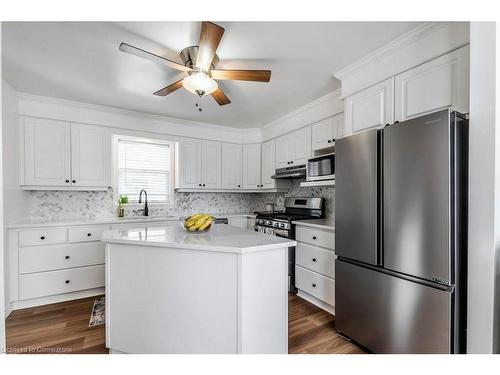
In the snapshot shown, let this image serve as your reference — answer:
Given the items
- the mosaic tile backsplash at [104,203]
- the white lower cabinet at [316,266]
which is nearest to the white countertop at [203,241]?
the white lower cabinet at [316,266]

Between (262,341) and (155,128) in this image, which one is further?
(155,128)

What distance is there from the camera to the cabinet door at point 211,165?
4078mm

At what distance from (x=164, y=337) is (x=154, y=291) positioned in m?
0.30

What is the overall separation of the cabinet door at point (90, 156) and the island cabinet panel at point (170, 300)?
Result: 1929mm

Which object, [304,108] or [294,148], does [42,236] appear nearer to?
[294,148]

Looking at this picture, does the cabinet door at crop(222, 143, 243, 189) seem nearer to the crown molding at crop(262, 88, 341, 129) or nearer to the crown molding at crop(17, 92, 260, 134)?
the crown molding at crop(17, 92, 260, 134)

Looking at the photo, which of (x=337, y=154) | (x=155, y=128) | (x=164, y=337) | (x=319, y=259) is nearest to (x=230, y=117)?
(x=155, y=128)

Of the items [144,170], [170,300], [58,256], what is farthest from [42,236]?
[170,300]

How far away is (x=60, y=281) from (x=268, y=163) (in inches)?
126

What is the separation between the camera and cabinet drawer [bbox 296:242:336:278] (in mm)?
2512

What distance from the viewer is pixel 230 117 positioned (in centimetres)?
375

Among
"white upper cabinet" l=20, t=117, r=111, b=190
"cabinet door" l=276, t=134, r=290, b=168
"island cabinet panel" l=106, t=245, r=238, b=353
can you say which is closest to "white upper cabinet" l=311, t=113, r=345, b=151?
"cabinet door" l=276, t=134, r=290, b=168
